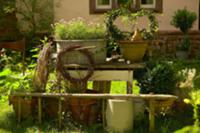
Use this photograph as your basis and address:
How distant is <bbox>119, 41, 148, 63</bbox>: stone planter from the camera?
5657mm

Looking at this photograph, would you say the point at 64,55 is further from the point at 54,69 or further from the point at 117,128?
the point at 117,128

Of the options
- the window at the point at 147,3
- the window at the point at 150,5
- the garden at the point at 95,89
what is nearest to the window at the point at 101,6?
the window at the point at 150,5

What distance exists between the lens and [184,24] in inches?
439

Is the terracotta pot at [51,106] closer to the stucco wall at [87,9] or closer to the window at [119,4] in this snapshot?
the stucco wall at [87,9]

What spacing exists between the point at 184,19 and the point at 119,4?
1.74 m

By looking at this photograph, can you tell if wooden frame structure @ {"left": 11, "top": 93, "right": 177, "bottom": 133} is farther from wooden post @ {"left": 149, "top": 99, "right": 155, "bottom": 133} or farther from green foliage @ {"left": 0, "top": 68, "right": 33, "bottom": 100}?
green foliage @ {"left": 0, "top": 68, "right": 33, "bottom": 100}

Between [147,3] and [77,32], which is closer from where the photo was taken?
[77,32]

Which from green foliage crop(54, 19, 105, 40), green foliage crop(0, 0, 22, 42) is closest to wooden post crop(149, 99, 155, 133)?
green foliage crop(54, 19, 105, 40)

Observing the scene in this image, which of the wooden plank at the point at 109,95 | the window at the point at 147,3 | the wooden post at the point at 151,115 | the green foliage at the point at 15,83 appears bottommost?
the wooden post at the point at 151,115

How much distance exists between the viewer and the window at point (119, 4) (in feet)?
38.7

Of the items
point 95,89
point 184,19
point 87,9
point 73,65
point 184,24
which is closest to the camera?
point 73,65

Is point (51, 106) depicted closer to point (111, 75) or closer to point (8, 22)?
point (111, 75)

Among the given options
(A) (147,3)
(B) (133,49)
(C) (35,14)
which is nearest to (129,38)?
(B) (133,49)

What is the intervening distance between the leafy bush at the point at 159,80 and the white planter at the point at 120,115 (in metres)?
0.60
